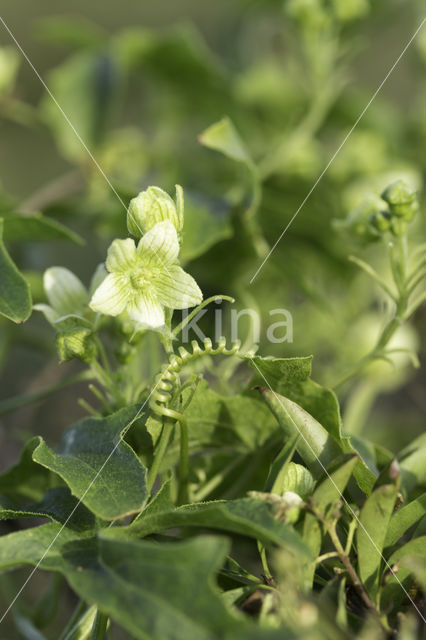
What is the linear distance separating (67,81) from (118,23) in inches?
49.9

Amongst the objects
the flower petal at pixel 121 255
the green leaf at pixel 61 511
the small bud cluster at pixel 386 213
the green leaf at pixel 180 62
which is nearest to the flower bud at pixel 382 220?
the small bud cluster at pixel 386 213

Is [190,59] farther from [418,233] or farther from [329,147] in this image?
[418,233]

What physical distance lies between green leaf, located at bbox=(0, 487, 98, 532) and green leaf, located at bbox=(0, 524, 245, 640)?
76 millimetres

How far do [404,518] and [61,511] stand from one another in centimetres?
27

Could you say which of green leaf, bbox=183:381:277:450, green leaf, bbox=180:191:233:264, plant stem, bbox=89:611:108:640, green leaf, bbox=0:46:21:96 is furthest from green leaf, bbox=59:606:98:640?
green leaf, bbox=0:46:21:96

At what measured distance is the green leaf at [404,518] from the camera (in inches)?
19.8

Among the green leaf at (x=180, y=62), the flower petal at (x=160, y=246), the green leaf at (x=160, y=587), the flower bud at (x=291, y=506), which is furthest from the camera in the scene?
the green leaf at (x=180, y=62)

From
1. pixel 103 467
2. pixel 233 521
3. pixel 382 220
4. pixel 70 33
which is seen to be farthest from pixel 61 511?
pixel 70 33

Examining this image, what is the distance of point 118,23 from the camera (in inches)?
90.2

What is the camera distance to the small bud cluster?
688mm

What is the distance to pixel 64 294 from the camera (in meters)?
0.68

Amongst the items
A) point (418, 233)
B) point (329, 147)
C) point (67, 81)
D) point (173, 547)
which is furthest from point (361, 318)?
point (173, 547)

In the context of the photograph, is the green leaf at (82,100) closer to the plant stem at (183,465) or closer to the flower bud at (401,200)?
the flower bud at (401,200)

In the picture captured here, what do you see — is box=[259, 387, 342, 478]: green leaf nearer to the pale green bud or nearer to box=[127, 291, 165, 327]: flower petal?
the pale green bud
